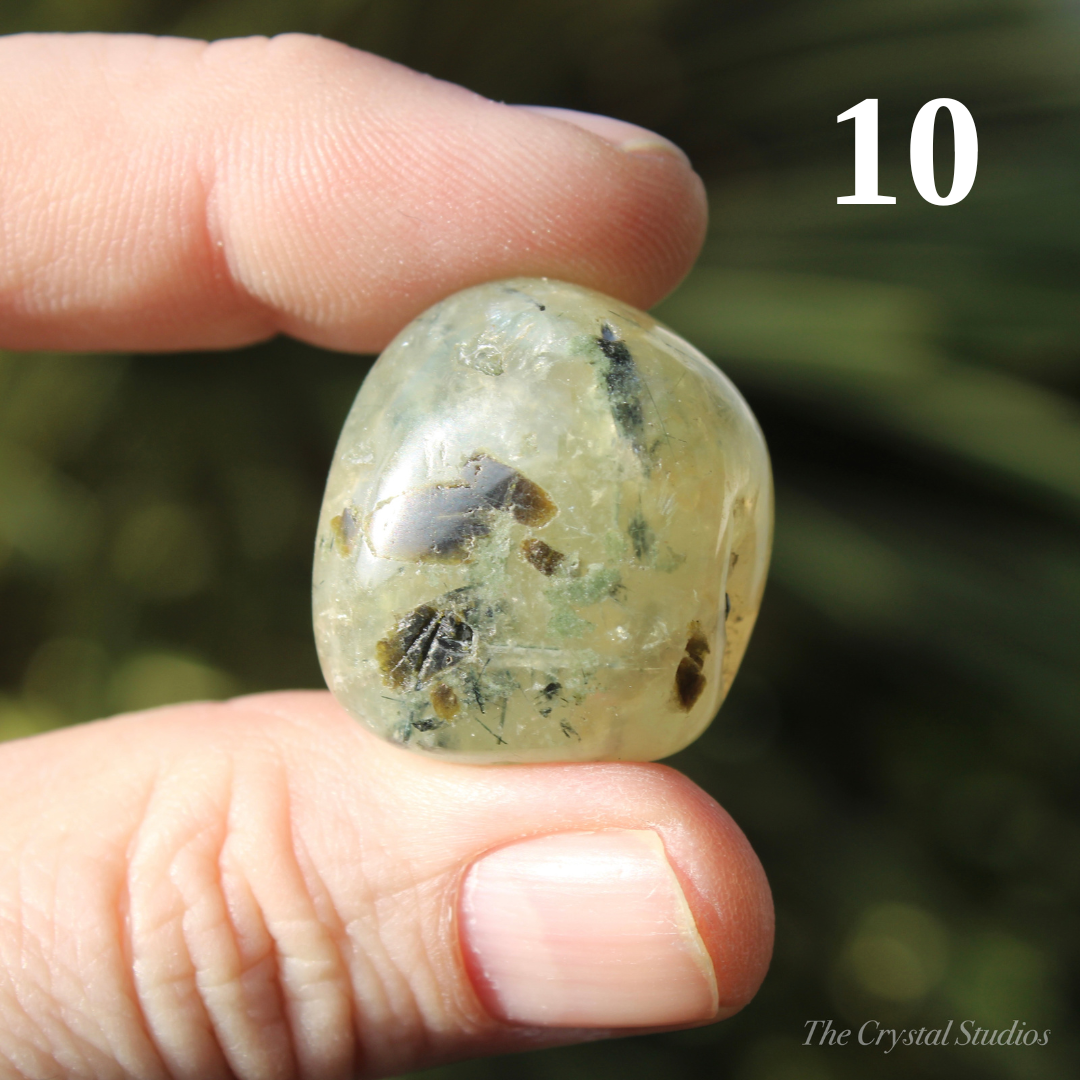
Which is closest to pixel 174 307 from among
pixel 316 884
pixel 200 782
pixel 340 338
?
pixel 340 338

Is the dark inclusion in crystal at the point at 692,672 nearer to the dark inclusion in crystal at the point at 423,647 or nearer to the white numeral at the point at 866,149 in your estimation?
the dark inclusion in crystal at the point at 423,647

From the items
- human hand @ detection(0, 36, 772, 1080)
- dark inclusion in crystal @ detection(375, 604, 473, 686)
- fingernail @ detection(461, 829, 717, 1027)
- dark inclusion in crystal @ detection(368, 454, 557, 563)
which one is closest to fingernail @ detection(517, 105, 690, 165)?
human hand @ detection(0, 36, 772, 1080)

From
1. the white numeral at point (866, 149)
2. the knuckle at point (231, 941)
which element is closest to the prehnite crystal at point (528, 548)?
the knuckle at point (231, 941)

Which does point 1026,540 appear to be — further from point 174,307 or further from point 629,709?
point 174,307

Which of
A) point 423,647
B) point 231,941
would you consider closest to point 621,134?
point 423,647

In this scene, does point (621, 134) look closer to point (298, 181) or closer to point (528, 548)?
point (298, 181)

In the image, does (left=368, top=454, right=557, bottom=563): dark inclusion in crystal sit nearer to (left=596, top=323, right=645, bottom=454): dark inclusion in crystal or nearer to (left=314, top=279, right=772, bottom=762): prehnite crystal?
(left=314, top=279, right=772, bottom=762): prehnite crystal
